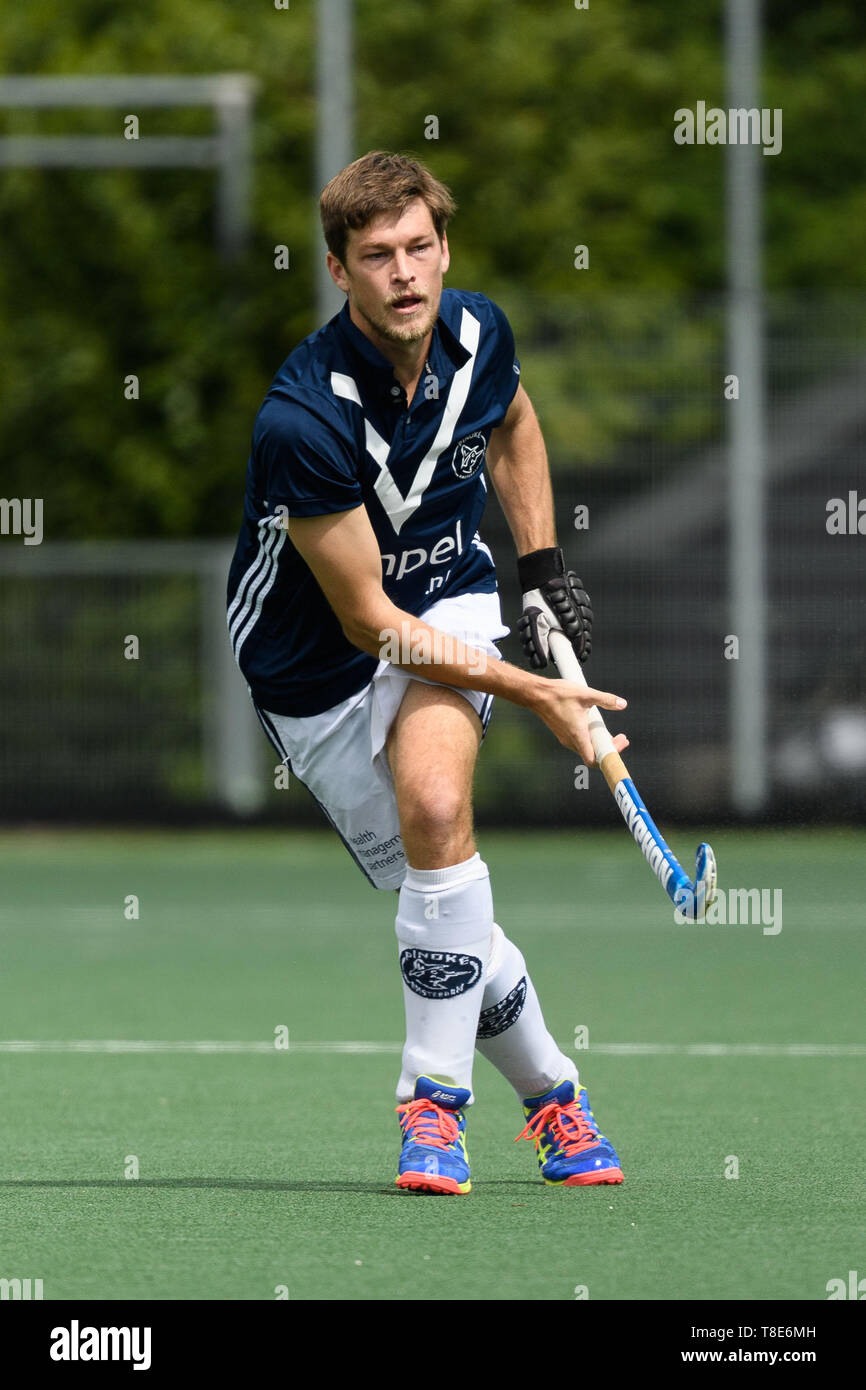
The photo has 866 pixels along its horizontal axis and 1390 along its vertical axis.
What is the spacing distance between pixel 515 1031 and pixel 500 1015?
0.05m

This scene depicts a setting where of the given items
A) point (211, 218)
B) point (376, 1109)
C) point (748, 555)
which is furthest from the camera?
point (211, 218)

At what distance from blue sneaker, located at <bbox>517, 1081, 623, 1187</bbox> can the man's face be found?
1.56 meters

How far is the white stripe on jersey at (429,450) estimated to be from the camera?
491 cm

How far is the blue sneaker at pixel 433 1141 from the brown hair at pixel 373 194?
5.39 feet

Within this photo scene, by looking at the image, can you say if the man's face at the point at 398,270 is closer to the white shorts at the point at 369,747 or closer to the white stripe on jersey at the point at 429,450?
the white stripe on jersey at the point at 429,450

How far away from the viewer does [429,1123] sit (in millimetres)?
4852

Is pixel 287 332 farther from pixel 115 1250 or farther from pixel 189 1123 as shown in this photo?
pixel 115 1250

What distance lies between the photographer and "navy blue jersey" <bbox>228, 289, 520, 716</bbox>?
4828 millimetres

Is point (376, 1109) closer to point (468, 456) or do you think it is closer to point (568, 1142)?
point (568, 1142)

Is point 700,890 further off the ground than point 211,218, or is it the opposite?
point 211,218

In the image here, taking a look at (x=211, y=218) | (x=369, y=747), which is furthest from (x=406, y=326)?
(x=211, y=218)

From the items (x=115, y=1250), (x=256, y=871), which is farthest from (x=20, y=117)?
(x=115, y=1250)

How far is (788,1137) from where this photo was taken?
5578 mm

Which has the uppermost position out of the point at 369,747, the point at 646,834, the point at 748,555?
the point at 748,555
